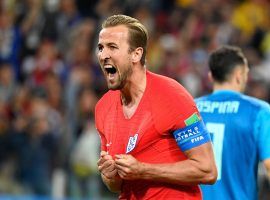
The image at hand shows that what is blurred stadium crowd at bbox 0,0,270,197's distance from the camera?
11.0m

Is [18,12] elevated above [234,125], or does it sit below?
above

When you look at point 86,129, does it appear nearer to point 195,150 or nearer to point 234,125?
point 234,125

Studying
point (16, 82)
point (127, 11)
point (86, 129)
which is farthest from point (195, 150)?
point (127, 11)

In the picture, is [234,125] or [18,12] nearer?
[234,125]

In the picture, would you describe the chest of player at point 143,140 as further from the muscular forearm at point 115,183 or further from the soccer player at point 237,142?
the soccer player at point 237,142

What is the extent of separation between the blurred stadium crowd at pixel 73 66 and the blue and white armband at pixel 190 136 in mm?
6534

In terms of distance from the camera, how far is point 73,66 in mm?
12570

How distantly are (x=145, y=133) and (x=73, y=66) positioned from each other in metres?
8.07

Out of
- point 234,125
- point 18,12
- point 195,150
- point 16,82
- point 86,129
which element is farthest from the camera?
point 18,12

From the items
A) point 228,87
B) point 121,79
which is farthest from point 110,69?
point 228,87

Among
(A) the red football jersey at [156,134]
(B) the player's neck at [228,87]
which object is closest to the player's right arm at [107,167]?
(A) the red football jersey at [156,134]

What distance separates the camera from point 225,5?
13633mm

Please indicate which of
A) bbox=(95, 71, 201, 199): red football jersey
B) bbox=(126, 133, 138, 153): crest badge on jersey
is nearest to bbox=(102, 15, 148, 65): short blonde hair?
bbox=(95, 71, 201, 199): red football jersey

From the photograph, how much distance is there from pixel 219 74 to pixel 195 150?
5.43 feet
